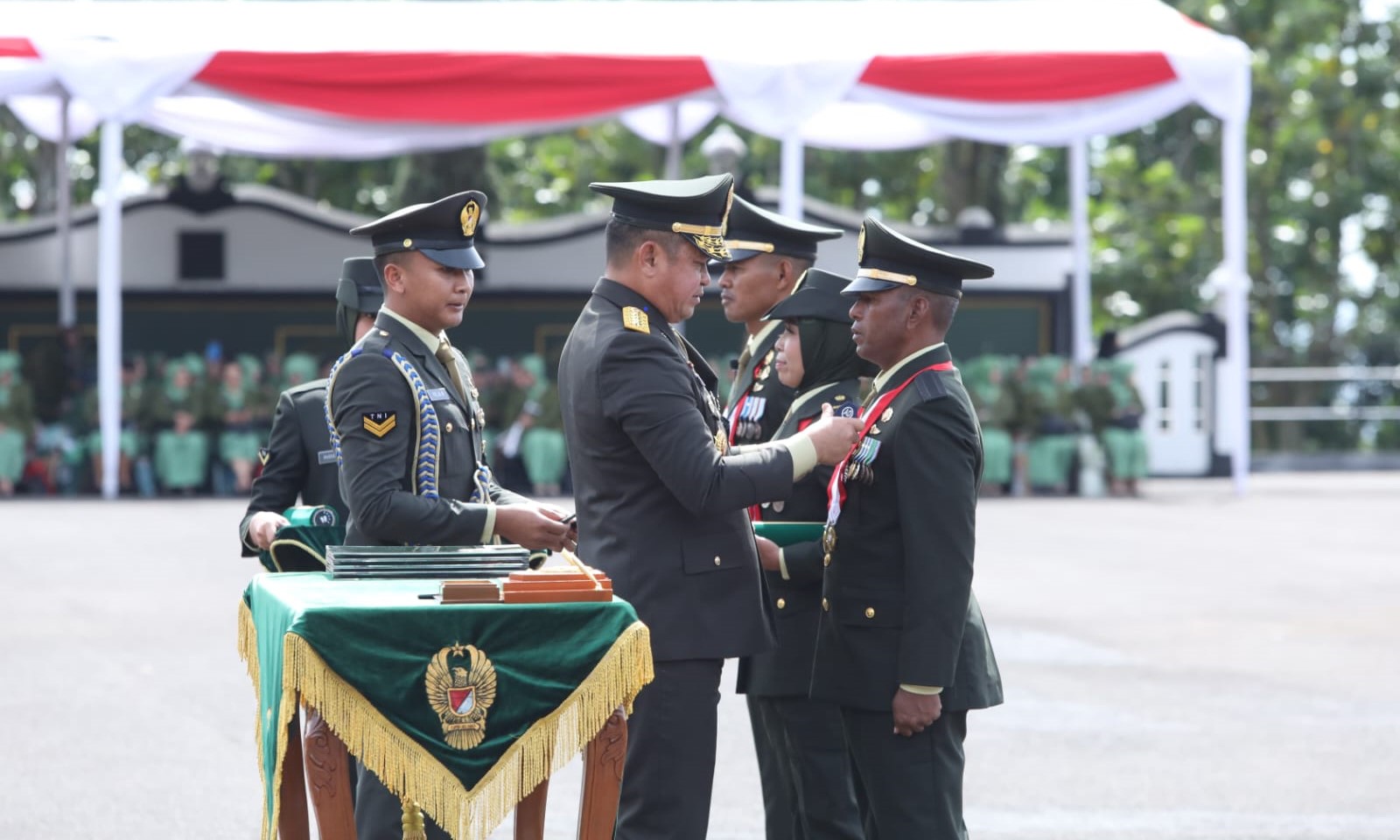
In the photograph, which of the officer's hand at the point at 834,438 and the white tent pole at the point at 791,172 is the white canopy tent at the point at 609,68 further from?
the officer's hand at the point at 834,438

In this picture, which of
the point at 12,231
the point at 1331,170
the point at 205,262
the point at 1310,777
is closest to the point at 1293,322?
the point at 1331,170

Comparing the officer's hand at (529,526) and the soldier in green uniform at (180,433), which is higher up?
the officer's hand at (529,526)

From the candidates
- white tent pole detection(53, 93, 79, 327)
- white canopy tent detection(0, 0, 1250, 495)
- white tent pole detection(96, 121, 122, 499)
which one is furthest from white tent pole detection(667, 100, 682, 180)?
white tent pole detection(53, 93, 79, 327)

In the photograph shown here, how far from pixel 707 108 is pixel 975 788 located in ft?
58.3

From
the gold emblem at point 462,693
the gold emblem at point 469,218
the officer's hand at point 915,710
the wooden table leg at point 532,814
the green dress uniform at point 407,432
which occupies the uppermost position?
the gold emblem at point 469,218

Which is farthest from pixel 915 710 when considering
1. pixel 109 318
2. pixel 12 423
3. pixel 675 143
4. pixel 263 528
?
pixel 675 143

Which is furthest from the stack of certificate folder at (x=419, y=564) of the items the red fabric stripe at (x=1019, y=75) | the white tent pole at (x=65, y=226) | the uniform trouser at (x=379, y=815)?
the white tent pole at (x=65, y=226)

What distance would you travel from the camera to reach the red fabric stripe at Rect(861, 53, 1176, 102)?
62.5ft

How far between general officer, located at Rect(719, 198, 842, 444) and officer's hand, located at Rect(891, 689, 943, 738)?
128cm

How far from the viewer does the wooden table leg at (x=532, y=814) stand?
425 centimetres

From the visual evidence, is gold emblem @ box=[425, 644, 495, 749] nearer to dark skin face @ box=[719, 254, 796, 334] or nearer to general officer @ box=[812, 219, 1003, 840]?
general officer @ box=[812, 219, 1003, 840]

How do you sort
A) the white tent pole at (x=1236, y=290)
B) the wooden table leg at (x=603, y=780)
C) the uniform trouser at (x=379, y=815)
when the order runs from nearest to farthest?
the wooden table leg at (x=603, y=780) → the uniform trouser at (x=379, y=815) → the white tent pole at (x=1236, y=290)

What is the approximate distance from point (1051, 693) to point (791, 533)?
4141 mm

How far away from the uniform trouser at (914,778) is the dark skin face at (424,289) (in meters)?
1.40
